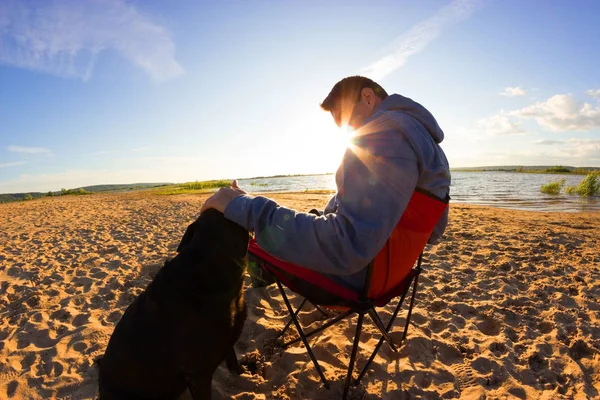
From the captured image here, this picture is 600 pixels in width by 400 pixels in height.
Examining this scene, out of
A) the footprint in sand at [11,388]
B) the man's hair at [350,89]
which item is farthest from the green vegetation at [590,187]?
the footprint in sand at [11,388]

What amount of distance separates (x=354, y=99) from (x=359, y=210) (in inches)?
37.0

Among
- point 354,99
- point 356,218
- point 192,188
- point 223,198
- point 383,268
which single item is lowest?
point 383,268

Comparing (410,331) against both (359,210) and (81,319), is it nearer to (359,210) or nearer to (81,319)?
(359,210)

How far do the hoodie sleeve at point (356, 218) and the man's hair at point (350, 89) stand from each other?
2.19ft

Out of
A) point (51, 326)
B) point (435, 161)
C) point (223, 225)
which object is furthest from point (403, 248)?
point (51, 326)

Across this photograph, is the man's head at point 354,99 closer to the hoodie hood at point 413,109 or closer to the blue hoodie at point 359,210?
the hoodie hood at point 413,109

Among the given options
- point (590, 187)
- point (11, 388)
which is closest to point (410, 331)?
point (11, 388)

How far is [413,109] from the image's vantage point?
1.80 metres

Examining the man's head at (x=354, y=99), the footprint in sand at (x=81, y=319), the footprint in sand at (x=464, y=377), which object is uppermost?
the man's head at (x=354, y=99)

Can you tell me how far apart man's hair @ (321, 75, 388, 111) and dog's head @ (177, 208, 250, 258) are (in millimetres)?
1070

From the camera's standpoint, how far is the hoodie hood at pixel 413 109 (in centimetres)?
179

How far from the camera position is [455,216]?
34.0ft

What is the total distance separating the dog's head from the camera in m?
1.89

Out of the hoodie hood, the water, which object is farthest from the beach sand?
the water
